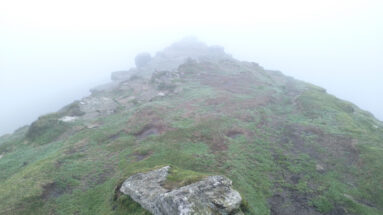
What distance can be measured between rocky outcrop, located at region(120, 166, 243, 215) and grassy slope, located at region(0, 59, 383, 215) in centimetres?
110

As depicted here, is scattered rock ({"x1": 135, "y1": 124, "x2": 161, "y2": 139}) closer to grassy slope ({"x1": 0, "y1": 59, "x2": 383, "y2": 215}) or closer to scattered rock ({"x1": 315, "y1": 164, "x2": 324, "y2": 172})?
grassy slope ({"x1": 0, "y1": 59, "x2": 383, "y2": 215})

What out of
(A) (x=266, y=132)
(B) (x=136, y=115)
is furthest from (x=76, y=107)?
(A) (x=266, y=132)

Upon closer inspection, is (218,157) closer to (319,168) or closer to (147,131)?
(319,168)

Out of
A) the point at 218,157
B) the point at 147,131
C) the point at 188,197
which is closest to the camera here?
the point at 188,197

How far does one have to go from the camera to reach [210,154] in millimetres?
26688

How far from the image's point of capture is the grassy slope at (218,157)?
19531mm

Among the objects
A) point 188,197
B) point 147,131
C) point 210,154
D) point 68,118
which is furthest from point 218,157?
point 68,118

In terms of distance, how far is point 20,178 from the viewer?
2292 cm

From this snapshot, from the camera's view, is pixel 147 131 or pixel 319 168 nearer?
pixel 319 168

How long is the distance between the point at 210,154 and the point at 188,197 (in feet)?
43.3

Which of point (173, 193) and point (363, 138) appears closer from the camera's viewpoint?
point (173, 193)

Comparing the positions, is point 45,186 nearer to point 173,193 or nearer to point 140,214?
point 140,214

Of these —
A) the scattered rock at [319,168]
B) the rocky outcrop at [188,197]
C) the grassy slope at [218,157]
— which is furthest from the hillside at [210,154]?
the rocky outcrop at [188,197]

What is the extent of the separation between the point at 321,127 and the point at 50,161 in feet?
132
